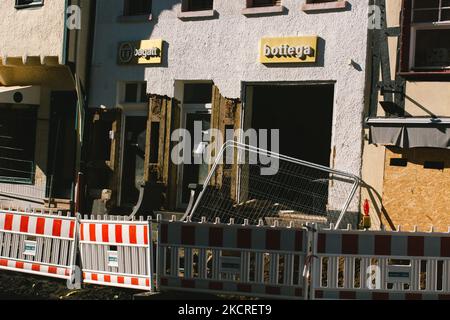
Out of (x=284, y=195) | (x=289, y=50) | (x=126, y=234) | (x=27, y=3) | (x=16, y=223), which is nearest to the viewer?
(x=126, y=234)

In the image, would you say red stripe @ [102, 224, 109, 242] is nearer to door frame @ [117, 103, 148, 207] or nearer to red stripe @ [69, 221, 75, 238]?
red stripe @ [69, 221, 75, 238]

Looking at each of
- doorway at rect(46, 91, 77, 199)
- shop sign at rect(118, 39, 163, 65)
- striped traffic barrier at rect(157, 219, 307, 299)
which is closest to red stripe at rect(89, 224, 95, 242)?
striped traffic barrier at rect(157, 219, 307, 299)

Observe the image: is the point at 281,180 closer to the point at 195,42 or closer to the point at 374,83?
the point at 374,83

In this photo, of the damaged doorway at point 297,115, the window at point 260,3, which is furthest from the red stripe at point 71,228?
the window at point 260,3

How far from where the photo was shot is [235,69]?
1769 cm

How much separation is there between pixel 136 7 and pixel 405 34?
708cm

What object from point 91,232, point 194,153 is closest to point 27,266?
point 91,232

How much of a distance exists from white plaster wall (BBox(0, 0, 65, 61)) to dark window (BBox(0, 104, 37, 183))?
1997 mm

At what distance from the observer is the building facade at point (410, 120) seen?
48.8 feet

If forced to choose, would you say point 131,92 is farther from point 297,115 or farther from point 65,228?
point 65,228

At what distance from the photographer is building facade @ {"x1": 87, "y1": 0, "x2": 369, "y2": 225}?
16.3m

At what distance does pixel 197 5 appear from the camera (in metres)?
18.6

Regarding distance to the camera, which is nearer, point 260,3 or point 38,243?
point 38,243
